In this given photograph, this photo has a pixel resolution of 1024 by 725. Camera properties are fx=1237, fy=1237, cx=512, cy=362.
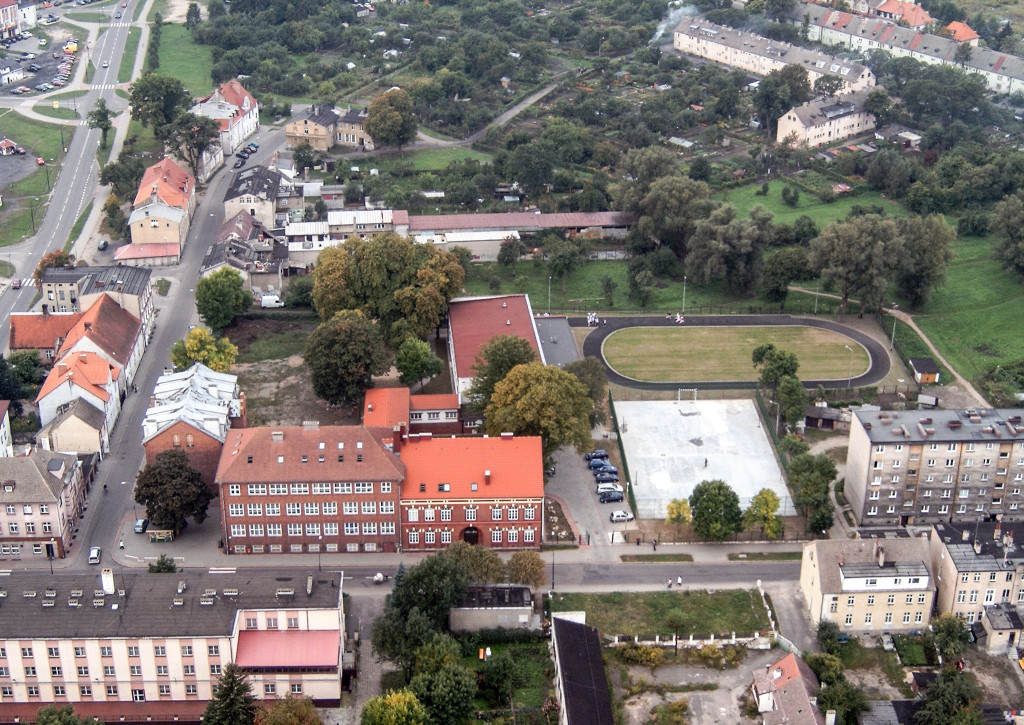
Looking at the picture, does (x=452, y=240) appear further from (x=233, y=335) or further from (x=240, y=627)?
(x=240, y=627)

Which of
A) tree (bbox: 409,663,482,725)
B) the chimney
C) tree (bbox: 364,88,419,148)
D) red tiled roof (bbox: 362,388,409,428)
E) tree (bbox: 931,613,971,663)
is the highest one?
the chimney

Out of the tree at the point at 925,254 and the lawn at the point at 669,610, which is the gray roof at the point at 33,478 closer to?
the lawn at the point at 669,610

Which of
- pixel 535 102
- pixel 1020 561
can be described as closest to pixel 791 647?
pixel 1020 561

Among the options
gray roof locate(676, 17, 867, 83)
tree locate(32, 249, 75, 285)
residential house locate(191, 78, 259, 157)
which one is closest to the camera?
tree locate(32, 249, 75, 285)

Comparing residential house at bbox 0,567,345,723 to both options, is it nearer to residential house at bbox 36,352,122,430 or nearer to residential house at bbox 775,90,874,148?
residential house at bbox 36,352,122,430

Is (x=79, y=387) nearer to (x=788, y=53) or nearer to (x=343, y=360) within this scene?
(x=343, y=360)

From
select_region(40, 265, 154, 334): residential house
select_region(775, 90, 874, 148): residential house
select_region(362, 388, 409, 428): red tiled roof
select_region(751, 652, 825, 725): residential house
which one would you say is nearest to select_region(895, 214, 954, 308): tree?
select_region(775, 90, 874, 148): residential house

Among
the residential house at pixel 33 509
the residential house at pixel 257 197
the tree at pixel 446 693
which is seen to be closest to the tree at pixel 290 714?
the tree at pixel 446 693
